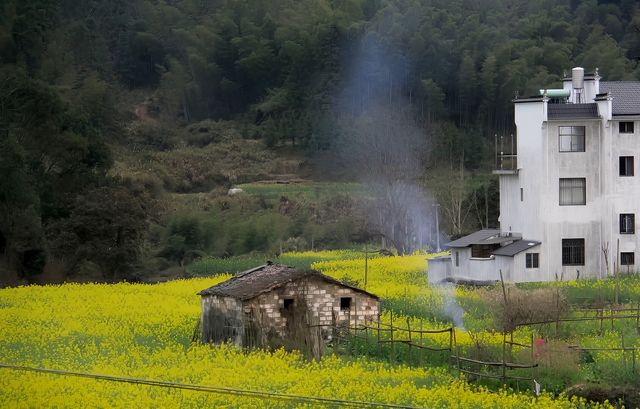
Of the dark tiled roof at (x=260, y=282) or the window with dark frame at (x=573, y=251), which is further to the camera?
the window with dark frame at (x=573, y=251)

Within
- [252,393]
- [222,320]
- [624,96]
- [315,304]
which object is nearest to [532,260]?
[624,96]

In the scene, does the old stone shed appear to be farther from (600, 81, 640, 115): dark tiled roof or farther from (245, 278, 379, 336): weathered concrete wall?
(600, 81, 640, 115): dark tiled roof

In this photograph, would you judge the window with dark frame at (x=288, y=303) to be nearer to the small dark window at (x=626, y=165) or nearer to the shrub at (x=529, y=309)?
the shrub at (x=529, y=309)

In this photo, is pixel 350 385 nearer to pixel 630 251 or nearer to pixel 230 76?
pixel 630 251

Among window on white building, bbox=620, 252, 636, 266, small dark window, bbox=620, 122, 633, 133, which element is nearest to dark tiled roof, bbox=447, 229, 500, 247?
window on white building, bbox=620, 252, 636, 266

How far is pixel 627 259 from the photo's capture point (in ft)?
139

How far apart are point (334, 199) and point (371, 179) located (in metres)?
2.86

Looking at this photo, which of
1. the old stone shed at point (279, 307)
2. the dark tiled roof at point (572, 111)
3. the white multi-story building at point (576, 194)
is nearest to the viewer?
the old stone shed at point (279, 307)

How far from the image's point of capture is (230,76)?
9119 cm

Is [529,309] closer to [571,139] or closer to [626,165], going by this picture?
[571,139]

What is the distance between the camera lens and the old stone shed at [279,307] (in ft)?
100

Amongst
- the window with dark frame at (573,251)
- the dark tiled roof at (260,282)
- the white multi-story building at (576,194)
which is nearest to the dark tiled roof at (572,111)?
the white multi-story building at (576,194)

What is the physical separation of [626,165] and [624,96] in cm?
245

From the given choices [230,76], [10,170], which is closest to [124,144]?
[230,76]
